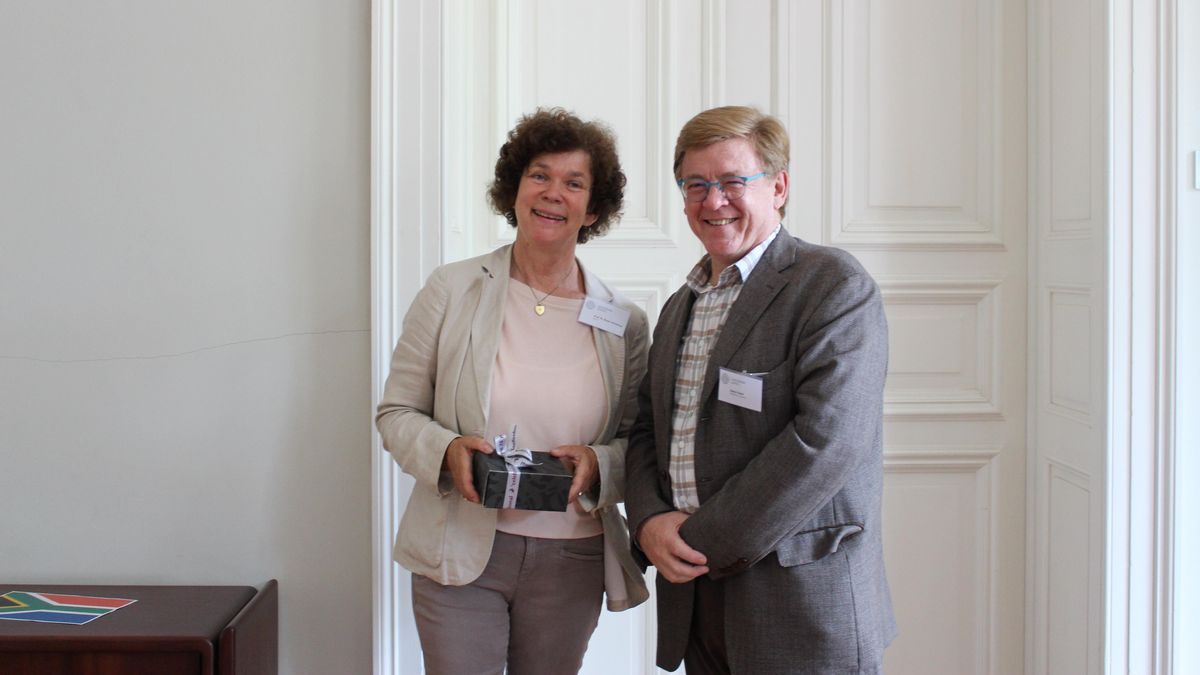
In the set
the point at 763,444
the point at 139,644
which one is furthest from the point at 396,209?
the point at 763,444

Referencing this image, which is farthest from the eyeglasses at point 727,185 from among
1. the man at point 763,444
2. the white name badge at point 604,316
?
the white name badge at point 604,316

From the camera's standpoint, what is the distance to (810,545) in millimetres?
1502

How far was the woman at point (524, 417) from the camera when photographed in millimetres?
1801

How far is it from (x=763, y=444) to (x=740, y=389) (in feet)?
0.32

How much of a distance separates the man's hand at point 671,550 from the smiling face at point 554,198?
585 mm

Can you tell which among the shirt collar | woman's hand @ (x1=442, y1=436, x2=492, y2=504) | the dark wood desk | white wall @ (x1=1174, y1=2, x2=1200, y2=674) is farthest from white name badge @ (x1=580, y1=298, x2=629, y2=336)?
white wall @ (x1=1174, y1=2, x2=1200, y2=674)

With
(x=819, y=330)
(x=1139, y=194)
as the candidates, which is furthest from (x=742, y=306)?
(x=1139, y=194)

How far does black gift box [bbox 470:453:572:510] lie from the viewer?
1641 millimetres

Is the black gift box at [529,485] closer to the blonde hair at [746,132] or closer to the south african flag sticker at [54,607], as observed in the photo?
the blonde hair at [746,132]

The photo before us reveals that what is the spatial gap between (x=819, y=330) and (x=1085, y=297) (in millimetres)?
1330

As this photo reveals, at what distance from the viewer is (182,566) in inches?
95.3

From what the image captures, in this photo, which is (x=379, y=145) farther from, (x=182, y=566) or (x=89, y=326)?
(x=182, y=566)

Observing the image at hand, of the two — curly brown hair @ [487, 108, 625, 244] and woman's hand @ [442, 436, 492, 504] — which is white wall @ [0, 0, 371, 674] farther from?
Result: woman's hand @ [442, 436, 492, 504]

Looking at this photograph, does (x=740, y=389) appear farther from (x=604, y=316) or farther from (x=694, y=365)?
(x=604, y=316)
